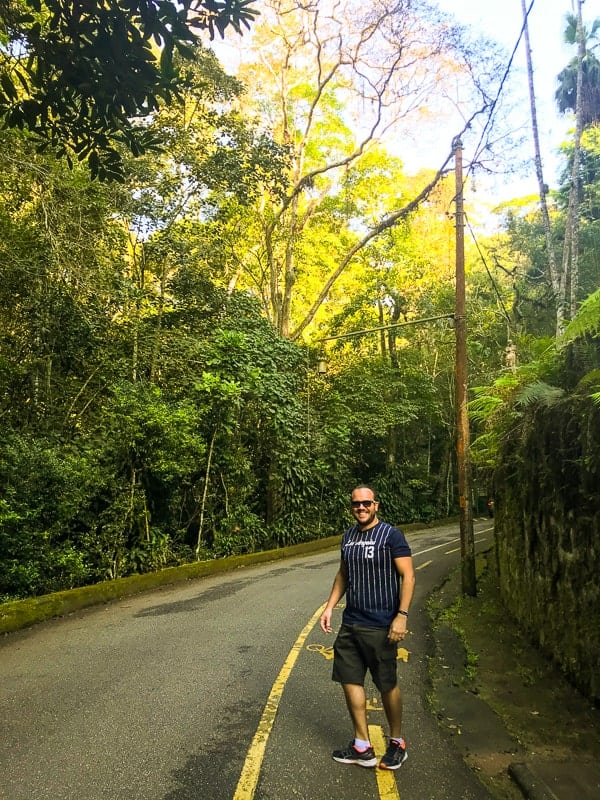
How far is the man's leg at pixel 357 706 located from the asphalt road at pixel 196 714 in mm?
218

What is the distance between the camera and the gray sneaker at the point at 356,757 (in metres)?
3.67

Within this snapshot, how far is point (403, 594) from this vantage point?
3.71 m

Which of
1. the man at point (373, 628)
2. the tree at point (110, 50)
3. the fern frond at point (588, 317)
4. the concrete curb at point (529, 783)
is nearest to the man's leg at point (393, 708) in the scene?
the man at point (373, 628)

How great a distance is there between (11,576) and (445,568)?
31.8 ft

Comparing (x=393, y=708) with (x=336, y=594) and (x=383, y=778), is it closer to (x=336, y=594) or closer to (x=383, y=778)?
(x=383, y=778)

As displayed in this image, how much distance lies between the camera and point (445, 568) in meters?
13.7

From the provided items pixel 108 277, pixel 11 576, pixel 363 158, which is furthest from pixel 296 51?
pixel 11 576

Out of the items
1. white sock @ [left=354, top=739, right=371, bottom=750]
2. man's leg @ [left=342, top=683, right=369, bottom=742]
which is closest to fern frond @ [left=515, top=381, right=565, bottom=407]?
man's leg @ [left=342, top=683, right=369, bottom=742]

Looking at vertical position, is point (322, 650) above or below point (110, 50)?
below

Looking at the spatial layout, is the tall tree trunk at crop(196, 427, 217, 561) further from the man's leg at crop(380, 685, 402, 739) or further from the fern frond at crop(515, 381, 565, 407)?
the man's leg at crop(380, 685, 402, 739)

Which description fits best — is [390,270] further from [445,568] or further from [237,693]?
[237,693]

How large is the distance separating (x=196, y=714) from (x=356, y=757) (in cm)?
154

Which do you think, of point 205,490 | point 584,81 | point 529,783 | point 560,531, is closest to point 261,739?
point 529,783

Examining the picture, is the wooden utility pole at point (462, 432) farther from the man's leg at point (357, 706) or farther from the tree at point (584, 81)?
the tree at point (584, 81)
